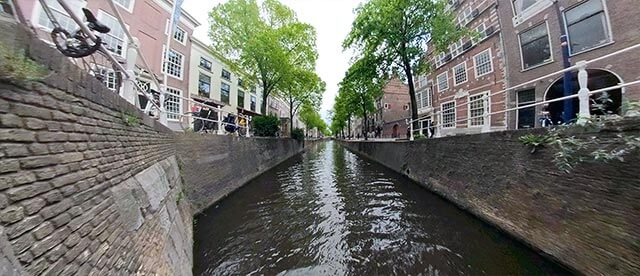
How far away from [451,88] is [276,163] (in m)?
17.1

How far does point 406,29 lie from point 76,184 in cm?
1404

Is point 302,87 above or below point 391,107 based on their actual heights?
below

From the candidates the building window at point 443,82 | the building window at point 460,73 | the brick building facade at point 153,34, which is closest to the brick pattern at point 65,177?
the brick building facade at point 153,34

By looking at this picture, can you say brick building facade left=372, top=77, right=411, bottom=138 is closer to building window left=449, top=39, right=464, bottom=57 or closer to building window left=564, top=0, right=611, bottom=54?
building window left=449, top=39, right=464, bottom=57

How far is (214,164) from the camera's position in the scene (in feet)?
26.5

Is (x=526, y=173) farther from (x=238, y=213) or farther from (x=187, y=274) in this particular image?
(x=238, y=213)

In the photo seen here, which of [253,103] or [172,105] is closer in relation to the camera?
[172,105]

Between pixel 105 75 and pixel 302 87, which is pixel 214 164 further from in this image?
pixel 302 87

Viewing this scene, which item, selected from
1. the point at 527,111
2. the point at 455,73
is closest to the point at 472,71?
the point at 455,73

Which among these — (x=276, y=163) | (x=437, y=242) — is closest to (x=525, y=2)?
(x=437, y=242)

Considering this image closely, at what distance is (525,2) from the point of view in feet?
46.5

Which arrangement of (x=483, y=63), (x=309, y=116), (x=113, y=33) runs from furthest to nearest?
(x=309, y=116), (x=483, y=63), (x=113, y=33)

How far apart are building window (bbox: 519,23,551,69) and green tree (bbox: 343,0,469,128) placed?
15.9 ft

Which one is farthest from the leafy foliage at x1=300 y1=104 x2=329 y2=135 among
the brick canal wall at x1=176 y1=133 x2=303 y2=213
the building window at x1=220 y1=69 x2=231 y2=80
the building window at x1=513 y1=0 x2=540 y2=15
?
the building window at x1=513 y1=0 x2=540 y2=15
